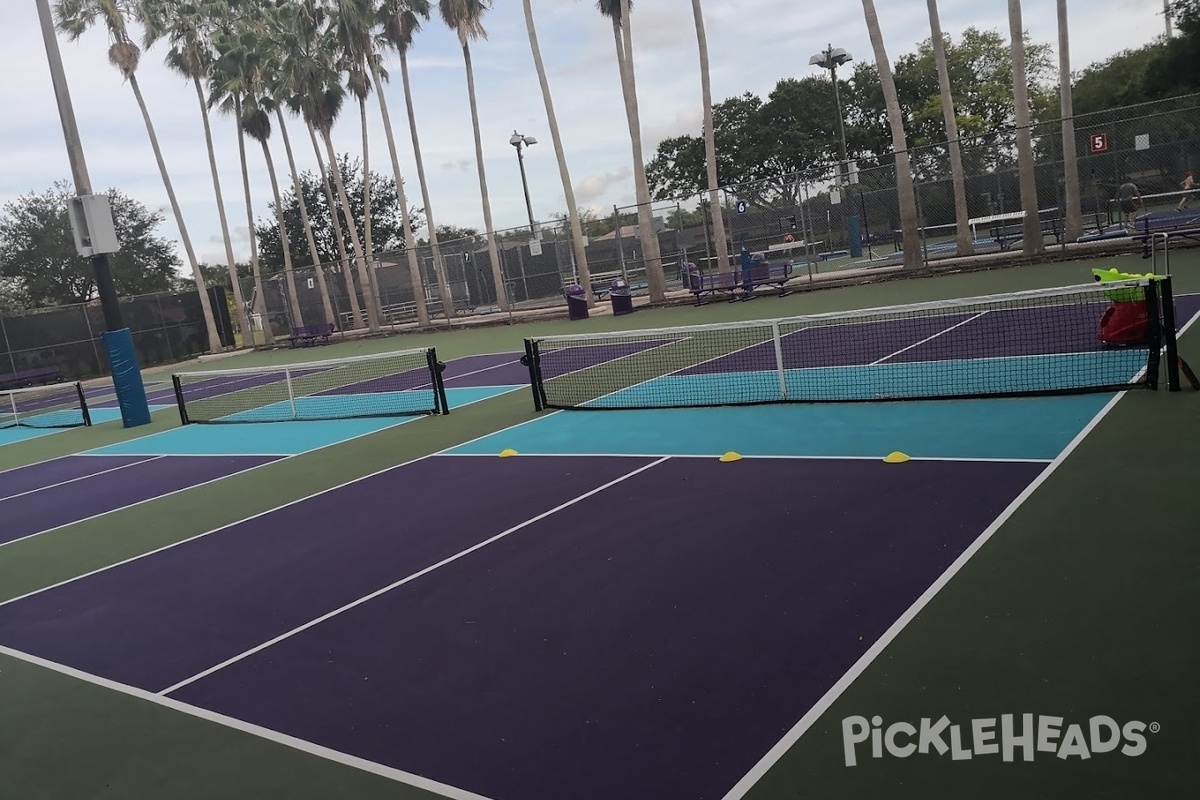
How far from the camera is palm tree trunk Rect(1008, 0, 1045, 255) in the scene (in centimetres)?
2120

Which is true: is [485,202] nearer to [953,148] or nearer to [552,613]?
[953,148]

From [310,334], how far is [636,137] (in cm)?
1520

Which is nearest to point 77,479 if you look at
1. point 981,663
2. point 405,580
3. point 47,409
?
point 405,580

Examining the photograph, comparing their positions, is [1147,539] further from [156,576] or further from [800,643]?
[156,576]

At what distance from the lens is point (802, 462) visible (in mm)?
7789

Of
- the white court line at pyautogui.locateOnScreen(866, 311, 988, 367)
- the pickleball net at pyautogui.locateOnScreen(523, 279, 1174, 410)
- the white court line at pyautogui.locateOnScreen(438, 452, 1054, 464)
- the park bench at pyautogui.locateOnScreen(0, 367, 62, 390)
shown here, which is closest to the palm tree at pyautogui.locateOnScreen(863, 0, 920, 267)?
the pickleball net at pyautogui.locateOnScreen(523, 279, 1174, 410)

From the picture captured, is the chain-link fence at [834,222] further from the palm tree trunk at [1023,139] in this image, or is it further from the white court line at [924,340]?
the white court line at [924,340]

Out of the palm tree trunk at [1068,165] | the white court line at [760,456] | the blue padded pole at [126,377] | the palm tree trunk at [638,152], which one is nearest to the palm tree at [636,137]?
the palm tree trunk at [638,152]

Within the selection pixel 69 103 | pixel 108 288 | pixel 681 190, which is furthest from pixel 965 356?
pixel 681 190

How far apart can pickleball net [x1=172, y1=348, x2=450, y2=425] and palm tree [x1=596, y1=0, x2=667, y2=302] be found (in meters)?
7.78

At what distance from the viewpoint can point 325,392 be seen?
722 inches

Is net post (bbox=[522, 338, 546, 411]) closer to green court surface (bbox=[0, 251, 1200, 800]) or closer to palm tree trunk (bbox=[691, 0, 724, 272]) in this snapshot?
green court surface (bbox=[0, 251, 1200, 800])

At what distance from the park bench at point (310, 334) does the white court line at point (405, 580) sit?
28716 millimetres

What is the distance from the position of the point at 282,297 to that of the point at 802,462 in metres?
35.9
